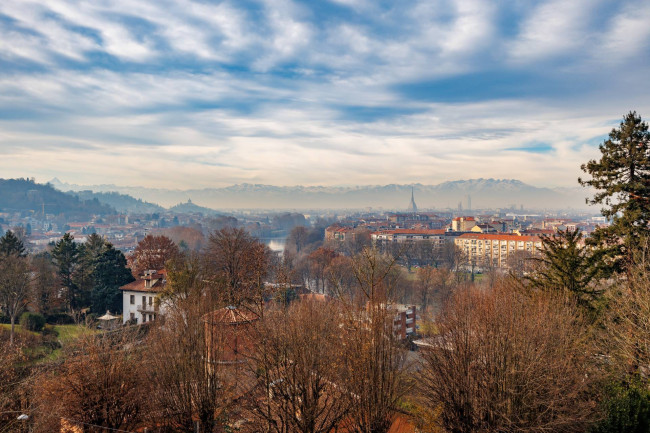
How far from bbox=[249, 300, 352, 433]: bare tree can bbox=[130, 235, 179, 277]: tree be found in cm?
2873

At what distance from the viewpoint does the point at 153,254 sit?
3822cm

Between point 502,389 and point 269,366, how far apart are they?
5504 mm

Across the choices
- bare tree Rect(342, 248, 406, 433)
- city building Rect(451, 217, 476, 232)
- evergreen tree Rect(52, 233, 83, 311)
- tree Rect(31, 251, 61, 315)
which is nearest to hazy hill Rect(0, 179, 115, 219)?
city building Rect(451, 217, 476, 232)

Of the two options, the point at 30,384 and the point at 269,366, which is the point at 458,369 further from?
the point at 30,384

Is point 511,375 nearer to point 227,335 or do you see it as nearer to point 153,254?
point 227,335

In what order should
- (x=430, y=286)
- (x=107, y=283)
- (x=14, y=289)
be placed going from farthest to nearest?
(x=430, y=286) < (x=107, y=283) < (x=14, y=289)

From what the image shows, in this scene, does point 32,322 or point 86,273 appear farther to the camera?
point 86,273

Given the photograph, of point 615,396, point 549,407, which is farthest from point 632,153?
point 549,407

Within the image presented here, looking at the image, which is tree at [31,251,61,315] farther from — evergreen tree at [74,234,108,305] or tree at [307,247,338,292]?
tree at [307,247,338,292]

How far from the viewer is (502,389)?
32.2ft

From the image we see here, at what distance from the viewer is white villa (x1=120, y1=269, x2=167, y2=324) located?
30547mm

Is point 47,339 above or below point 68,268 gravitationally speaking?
Result: below

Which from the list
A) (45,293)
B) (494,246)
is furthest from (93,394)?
(494,246)

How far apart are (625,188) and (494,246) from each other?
68171 millimetres
